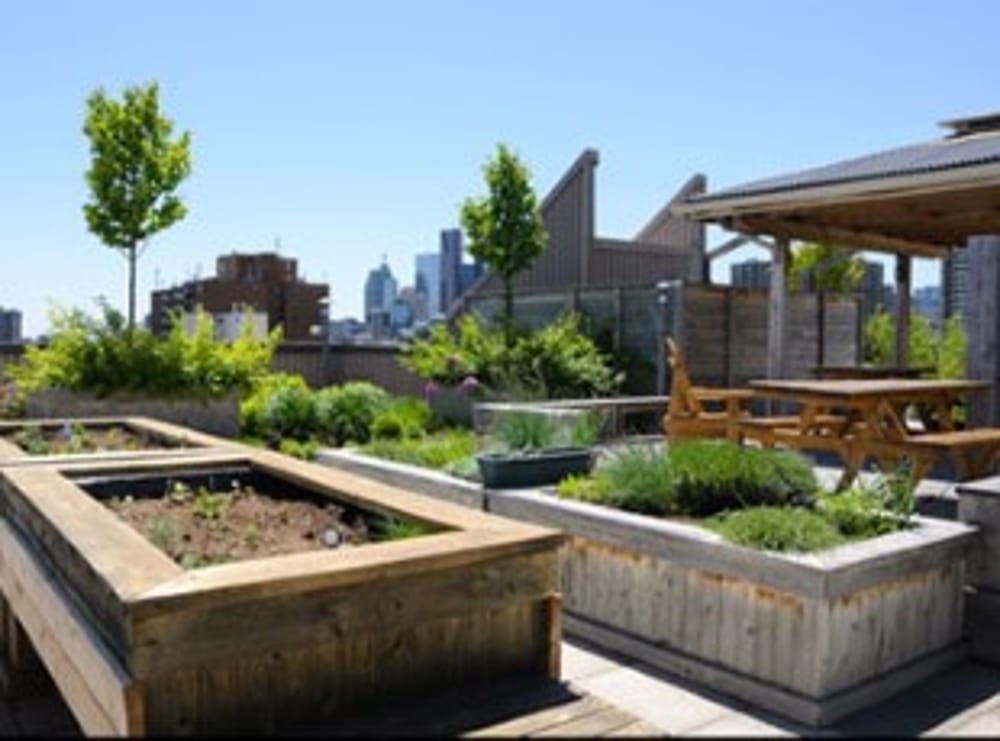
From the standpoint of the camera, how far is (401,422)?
899 cm

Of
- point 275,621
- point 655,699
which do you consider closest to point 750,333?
point 655,699

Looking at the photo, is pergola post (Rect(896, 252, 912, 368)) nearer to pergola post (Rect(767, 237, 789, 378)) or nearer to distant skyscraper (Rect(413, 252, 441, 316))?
pergola post (Rect(767, 237, 789, 378))

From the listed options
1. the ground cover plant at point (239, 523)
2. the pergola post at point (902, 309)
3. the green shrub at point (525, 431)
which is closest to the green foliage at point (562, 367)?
the pergola post at point (902, 309)

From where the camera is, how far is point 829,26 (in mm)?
8516

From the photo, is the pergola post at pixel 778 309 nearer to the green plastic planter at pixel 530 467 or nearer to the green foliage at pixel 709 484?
the green plastic planter at pixel 530 467

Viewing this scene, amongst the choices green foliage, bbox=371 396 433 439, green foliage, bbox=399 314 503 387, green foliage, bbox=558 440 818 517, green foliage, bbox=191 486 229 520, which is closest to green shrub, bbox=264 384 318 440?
green foliage, bbox=371 396 433 439

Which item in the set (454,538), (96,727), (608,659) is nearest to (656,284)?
(608,659)

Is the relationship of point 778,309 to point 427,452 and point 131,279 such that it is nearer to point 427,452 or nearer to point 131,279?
point 427,452

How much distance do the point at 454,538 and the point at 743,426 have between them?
3.66 metres

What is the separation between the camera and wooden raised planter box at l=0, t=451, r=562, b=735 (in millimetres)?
2250

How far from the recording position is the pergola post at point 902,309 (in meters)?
10.8

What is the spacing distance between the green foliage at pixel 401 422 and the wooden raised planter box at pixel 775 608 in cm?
482

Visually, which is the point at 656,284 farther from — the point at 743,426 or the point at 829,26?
the point at 743,426

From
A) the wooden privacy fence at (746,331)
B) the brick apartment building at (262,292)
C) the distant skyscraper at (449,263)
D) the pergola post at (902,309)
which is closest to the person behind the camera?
the wooden privacy fence at (746,331)
